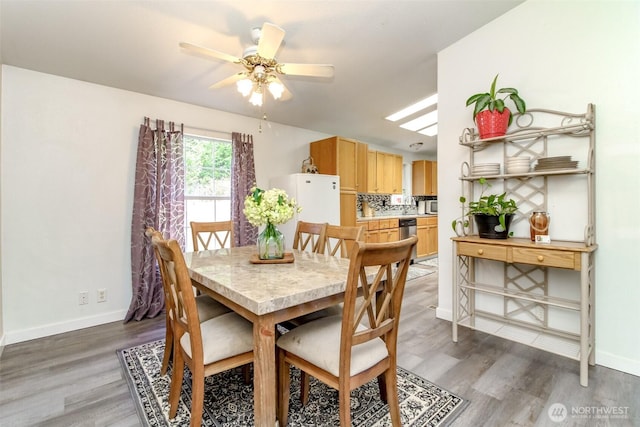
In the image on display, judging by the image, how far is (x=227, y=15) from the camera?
1.96 metres

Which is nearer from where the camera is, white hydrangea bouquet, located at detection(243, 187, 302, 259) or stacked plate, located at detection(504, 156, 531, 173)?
white hydrangea bouquet, located at detection(243, 187, 302, 259)

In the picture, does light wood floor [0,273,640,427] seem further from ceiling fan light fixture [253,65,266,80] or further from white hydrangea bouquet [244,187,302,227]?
ceiling fan light fixture [253,65,266,80]

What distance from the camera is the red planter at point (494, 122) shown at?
2.19 m

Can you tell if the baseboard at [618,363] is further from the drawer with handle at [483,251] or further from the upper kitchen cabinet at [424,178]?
the upper kitchen cabinet at [424,178]

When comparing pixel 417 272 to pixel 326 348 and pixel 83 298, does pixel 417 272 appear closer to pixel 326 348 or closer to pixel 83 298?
pixel 326 348

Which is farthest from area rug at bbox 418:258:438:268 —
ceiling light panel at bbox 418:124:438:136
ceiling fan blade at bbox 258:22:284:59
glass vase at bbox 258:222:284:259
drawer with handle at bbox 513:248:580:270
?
ceiling fan blade at bbox 258:22:284:59

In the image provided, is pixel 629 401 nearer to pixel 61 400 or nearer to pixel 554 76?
pixel 554 76

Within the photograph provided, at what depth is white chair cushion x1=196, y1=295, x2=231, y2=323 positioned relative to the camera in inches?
69.7

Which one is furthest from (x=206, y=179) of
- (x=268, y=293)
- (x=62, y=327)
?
(x=268, y=293)

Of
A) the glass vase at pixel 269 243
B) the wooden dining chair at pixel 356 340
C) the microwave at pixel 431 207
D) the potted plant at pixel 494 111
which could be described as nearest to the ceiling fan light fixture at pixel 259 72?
the glass vase at pixel 269 243

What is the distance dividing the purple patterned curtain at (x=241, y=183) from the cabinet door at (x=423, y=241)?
3.41 metres

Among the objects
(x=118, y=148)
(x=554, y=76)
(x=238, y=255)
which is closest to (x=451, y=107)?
(x=554, y=76)

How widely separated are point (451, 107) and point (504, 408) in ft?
7.83

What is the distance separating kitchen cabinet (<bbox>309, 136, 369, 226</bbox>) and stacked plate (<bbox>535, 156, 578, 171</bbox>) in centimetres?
265
